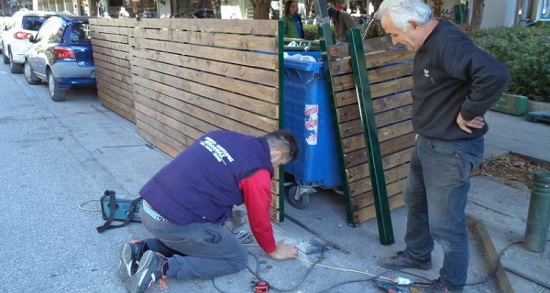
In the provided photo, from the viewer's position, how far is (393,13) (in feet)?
8.75

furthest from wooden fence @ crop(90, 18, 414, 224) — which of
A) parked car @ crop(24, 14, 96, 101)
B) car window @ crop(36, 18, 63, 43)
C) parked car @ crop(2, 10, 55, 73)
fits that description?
parked car @ crop(2, 10, 55, 73)

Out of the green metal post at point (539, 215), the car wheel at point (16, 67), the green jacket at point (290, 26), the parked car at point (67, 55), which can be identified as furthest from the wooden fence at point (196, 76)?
the car wheel at point (16, 67)

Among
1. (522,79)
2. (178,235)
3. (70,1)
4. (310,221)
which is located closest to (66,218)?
(178,235)

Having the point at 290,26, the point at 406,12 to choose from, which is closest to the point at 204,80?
the point at 406,12

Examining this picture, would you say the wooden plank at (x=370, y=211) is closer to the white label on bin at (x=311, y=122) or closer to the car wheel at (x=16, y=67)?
the white label on bin at (x=311, y=122)

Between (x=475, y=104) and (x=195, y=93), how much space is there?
3223 millimetres

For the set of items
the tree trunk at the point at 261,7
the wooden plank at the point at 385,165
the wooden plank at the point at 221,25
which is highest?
the tree trunk at the point at 261,7

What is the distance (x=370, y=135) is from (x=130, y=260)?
197 centimetres

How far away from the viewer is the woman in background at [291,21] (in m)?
8.50

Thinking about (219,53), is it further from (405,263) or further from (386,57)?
(405,263)

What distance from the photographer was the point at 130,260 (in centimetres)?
304

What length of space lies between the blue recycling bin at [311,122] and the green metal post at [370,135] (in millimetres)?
301

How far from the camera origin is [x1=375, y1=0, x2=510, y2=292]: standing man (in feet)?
7.85

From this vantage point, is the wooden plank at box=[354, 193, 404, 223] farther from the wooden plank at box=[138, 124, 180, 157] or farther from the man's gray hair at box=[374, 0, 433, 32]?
the wooden plank at box=[138, 124, 180, 157]
